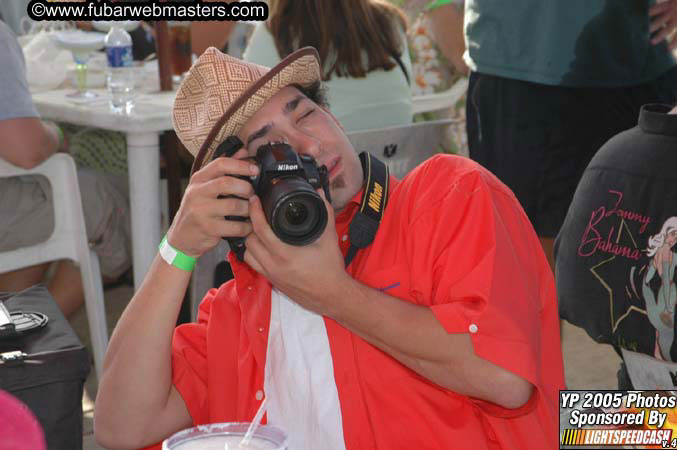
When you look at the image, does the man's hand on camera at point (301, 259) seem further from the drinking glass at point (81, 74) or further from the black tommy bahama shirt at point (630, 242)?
the drinking glass at point (81, 74)

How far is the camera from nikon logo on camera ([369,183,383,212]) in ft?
4.42

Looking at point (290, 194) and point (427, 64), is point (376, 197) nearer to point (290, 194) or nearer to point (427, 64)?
point (290, 194)

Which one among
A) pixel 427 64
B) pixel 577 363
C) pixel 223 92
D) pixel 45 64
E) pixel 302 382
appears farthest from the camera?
pixel 427 64

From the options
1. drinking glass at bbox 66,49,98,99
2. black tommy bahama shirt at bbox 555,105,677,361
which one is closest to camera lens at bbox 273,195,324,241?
black tommy bahama shirt at bbox 555,105,677,361

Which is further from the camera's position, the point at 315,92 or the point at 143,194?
the point at 143,194

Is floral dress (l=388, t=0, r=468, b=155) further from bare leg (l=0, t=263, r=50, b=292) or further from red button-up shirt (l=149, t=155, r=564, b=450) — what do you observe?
red button-up shirt (l=149, t=155, r=564, b=450)

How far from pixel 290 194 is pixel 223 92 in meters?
0.42

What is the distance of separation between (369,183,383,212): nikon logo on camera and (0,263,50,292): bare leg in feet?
5.90

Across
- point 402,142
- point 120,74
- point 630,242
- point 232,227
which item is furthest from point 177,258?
point 120,74

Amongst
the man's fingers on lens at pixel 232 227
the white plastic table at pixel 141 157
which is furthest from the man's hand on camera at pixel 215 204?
the white plastic table at pixel 141 157

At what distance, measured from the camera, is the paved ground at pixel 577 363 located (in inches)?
111

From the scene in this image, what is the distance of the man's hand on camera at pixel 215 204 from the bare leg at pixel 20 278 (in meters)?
1.73

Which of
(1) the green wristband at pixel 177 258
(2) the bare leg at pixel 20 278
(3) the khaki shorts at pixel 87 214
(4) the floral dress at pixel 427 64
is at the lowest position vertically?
(2) the bare leg at pixel 20 278

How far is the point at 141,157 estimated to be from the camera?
8.53 ft
